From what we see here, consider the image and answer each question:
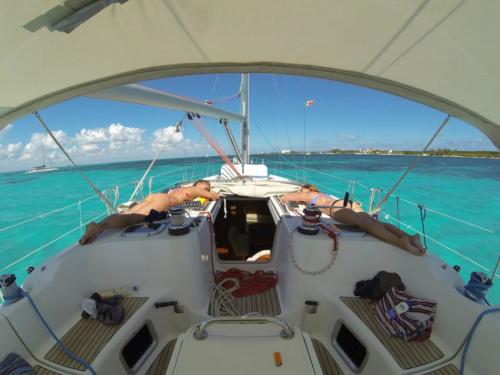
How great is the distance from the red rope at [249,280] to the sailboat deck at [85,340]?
0.90 meters

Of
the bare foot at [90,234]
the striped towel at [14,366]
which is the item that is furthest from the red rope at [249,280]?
the striped towel at [14,366]

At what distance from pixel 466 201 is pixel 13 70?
62.9ft

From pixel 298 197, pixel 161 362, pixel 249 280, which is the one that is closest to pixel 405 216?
pixel 298 197

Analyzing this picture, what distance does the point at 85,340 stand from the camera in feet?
4.27

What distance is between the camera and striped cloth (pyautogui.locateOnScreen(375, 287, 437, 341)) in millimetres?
1306

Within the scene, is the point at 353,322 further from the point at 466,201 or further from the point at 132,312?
the point at 466,201

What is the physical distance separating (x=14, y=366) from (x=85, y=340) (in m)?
0.31

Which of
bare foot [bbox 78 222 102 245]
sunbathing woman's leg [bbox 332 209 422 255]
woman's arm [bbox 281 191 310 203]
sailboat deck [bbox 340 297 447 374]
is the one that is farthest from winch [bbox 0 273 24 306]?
woman's arm [bbox 281 191 310 203]

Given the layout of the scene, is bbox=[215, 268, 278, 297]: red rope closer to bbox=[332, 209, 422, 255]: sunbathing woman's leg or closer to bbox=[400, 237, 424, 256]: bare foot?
bbox=[332, 209, 422, 255]: sunbathing woman's leg

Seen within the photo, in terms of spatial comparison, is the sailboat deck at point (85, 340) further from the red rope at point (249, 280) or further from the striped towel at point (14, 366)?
the red rope at point (249, 280)

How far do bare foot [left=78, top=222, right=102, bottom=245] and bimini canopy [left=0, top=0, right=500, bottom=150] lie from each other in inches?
33.7

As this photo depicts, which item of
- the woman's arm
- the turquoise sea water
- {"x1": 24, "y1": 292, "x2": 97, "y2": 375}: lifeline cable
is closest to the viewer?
{"x1": 24, "y1": 292, "x2": 97, "y2": 375}: lifeline cable

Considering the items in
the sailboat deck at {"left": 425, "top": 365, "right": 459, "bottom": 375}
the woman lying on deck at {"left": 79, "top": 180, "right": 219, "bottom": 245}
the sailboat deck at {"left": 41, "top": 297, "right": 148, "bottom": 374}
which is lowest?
the sailboat deck at {"left": 425, "top": 365, "right": 459, "bottom": 375}

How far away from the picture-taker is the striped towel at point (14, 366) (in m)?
1.00
